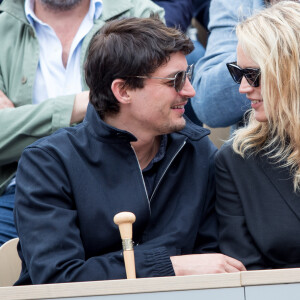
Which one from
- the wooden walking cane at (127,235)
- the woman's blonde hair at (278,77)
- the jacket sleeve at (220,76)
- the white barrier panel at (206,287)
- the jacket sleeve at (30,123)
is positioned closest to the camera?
the white barrier panel at (206,287)

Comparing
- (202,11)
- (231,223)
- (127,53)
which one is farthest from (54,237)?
(202,11)

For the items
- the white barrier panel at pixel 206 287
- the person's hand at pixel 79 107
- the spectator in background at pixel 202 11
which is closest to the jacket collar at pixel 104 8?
the person's hand at pixel 79 107

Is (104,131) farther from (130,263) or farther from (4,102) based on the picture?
(4,102)

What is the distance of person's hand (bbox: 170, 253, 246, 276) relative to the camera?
2.33m

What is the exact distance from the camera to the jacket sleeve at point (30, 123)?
3033 mm

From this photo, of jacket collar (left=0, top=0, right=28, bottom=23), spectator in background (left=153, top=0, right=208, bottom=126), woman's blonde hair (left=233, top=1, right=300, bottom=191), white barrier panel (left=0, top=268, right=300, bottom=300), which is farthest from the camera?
spectator in background (left=153, top=0, right=208, bottom=126)

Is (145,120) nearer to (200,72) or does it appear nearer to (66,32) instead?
(200,72)

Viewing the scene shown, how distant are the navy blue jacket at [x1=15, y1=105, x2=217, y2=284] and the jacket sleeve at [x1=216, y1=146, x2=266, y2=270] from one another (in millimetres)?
92

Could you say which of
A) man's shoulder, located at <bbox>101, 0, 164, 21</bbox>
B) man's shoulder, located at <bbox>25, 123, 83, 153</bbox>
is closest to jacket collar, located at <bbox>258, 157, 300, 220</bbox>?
man's shoulder, located at <bbox>25, 123, 83, 153</bbox>

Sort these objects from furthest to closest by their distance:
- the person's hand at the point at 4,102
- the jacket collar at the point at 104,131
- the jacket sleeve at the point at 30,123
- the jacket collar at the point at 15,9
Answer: the jacket collar at the point at 15,9, the person's hand at the point at 4,102, the jacket sleeve at the point at 30,123, the jacket collar at the point at 104,131

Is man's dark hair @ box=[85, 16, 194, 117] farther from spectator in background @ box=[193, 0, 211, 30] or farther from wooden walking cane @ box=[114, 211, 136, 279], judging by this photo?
spectator in background @ box=[193, 0, 211, 30]

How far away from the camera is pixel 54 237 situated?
228cm

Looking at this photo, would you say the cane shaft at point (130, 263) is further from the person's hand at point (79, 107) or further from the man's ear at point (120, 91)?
the person's hand at point (79, 107)

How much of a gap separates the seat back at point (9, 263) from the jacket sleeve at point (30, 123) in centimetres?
61
